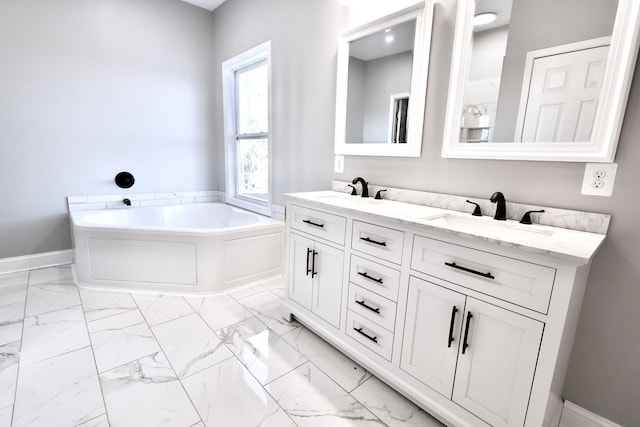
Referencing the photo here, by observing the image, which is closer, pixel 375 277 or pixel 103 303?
pixel 375 277

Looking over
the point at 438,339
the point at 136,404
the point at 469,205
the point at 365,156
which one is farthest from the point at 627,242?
the point at 136,404

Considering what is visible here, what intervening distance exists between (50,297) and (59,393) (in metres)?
1.26

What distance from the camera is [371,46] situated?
198cm

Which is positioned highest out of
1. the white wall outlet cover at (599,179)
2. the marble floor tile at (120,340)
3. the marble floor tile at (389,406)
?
the white wall outlet cover at (599,179)

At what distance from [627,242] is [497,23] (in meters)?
1.13

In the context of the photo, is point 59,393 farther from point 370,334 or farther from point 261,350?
point 370,334

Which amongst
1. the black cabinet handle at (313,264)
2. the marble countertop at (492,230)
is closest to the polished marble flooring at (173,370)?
the black cabinet handle at (313,264)

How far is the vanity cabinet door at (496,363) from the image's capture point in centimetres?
103

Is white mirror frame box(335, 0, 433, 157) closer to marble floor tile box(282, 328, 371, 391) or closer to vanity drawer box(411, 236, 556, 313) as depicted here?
vanity drawer box(411, 236, 556, 313)

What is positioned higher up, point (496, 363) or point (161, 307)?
point (496, 363)

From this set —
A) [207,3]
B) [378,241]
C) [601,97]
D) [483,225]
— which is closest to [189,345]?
[378,241]

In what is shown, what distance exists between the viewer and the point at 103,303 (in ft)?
7.45

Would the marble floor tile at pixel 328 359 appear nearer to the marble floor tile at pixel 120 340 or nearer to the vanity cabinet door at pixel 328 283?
the vanity cabinet door at pixel 328 283

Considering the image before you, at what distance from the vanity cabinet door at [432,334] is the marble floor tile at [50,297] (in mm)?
2422
